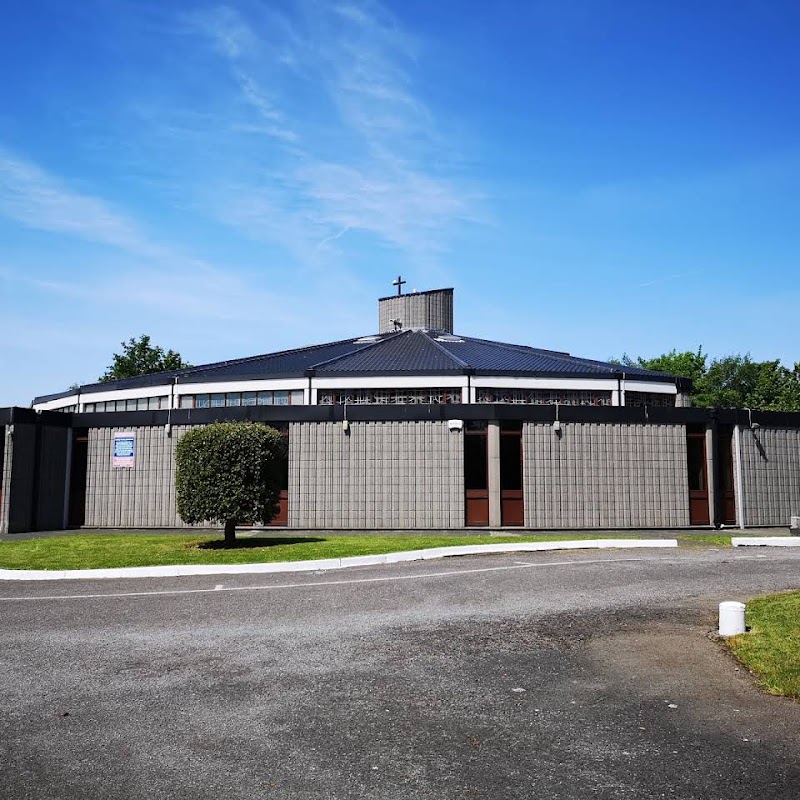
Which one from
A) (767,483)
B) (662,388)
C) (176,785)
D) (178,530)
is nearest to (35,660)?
(176,785)

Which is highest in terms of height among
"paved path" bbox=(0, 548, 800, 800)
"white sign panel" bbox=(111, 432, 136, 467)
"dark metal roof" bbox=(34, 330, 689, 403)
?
"dark metal roof" bbox=(34, 330, 689, 403)

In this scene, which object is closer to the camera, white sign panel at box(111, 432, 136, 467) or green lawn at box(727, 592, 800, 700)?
green lawn at box(727, 592, 800, 700)

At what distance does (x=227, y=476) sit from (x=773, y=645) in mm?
Answer: 15046

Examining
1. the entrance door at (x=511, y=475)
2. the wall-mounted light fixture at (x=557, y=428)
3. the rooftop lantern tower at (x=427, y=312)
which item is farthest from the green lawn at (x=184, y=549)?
the rooftop lantern tower at (x=427, y=312)

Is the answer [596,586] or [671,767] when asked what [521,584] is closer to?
[596,586]

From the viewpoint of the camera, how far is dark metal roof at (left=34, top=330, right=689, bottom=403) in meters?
35.6

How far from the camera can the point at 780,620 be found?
10953 millimetres

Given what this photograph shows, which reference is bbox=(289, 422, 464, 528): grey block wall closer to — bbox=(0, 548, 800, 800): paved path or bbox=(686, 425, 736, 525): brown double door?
bbox=(686, 425, 736, 525): brown double door


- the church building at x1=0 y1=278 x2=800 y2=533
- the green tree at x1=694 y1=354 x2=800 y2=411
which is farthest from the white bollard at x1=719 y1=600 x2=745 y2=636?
the green tree at x1=694 y1=354 x2=800 y2=411

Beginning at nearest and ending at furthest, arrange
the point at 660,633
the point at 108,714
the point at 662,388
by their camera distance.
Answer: the point at 108,714
the point at 660,633
the point at 662,388

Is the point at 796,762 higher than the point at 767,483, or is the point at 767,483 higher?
the point at 767,483

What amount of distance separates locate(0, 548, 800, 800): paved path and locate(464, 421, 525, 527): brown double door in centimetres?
1315

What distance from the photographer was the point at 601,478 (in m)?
27.2

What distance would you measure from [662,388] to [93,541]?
93.2 feet
